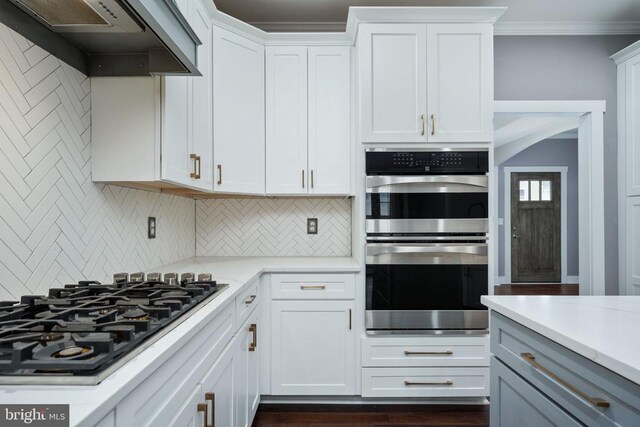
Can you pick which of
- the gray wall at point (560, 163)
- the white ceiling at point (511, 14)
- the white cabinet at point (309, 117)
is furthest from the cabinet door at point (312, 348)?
the gray wall at point (560, 163)

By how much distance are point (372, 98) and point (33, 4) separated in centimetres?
174

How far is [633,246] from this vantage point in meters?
2.83

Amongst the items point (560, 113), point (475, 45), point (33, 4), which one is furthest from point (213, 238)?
point (560, 113)

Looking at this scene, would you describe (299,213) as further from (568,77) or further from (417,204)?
(568,77)

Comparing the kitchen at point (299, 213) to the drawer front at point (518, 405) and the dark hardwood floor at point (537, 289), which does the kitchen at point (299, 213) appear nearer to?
the drawer front at point (518, 405)

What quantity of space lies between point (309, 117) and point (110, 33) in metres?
1.44

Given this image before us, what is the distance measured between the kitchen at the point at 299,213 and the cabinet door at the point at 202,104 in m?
0.02

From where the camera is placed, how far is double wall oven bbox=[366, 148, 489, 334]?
2359mm

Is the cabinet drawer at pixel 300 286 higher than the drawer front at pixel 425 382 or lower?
higher

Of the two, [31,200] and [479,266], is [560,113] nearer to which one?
[479,266]

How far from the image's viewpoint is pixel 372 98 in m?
2.39

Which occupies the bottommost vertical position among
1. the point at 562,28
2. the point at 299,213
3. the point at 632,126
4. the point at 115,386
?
the point at 115,386

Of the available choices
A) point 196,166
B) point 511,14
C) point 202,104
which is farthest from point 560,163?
point 196,166

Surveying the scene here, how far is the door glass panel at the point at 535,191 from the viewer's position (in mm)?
7243
